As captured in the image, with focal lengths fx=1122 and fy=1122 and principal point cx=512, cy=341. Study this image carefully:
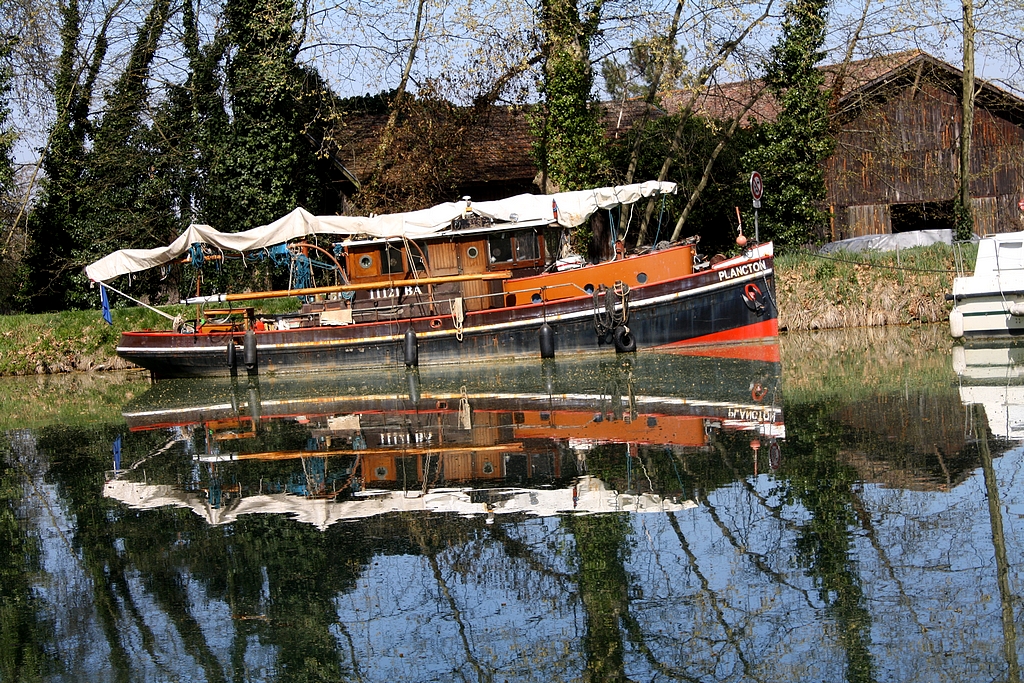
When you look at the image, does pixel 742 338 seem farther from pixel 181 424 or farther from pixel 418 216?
pixel 181 424

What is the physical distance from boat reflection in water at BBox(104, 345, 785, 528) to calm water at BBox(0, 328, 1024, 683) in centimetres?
5

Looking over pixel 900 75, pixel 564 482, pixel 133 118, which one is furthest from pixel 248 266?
pixel 564 482

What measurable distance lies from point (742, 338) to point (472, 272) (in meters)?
5.08

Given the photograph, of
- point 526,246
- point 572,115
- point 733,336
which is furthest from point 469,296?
point 572,115

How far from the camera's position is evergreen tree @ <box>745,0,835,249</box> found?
26.5 meters

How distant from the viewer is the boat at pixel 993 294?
16672mm

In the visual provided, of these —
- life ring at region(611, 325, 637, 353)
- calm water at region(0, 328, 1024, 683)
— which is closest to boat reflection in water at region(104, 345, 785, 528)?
calm water at region(0, 328, 1024, 683)

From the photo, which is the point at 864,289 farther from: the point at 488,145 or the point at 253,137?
the point at 253,137

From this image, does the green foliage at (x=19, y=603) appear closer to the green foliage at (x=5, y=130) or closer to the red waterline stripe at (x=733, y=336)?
the red waterline stripe at (x=733, y=336)

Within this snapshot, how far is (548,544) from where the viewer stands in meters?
6.59

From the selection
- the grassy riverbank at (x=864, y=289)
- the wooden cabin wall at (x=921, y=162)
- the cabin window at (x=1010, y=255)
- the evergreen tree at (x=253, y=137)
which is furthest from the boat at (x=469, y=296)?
the wooden cabin wall at (x=921, y=162)

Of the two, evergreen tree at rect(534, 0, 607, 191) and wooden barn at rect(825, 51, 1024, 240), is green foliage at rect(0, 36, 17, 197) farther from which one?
wooden barn at rect(825, 51, 1024, 240)

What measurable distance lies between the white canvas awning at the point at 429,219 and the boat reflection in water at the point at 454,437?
4.01 meters

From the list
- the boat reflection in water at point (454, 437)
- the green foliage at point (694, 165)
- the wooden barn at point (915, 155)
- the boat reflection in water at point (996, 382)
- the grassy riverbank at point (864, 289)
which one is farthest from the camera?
the wooden barn at point (915, 155)
